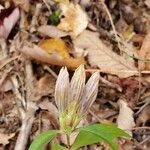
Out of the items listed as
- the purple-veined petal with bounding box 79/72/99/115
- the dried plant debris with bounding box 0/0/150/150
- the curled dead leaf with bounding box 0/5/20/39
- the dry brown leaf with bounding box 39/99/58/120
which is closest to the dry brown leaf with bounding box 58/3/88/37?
the dried plant debris with bounding box 0/0/150/150

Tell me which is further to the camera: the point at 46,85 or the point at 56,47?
the point at 56,47

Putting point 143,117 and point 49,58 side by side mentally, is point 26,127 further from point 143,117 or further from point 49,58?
point 143,117

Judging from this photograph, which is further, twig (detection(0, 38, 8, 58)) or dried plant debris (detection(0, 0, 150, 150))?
twig (detection(0, 38, 8, 58))

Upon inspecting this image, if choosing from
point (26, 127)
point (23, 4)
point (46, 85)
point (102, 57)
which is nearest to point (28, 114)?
point (26, 127)

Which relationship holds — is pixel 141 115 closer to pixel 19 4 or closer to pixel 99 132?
pixel 99 132

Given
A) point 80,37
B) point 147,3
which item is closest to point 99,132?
point 80,37

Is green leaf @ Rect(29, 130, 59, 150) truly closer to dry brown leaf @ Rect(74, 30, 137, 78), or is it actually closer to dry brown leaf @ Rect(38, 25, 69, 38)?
dry brown leaf @ Rect(74, 30, 137, 78)
